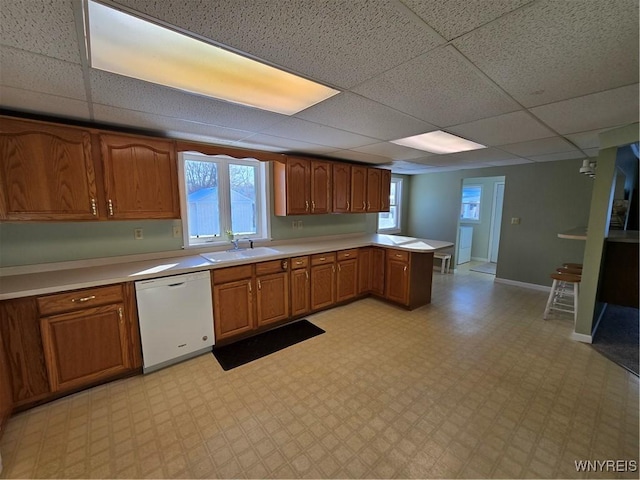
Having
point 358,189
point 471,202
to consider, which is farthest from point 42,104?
point 471,202

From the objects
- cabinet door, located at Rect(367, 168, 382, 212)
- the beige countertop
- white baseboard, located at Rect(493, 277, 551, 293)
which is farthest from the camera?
white baseboard, located at Rect(493, 277, 551, 293)

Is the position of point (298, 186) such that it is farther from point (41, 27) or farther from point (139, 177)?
point (41, 27)

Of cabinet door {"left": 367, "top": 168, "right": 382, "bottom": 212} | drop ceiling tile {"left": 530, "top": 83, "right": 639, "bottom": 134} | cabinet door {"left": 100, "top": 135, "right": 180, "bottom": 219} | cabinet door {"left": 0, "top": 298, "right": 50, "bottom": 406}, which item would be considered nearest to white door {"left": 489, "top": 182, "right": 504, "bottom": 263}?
cabinet door {"left": 367, "top": 168, "right": 382, "bottom": 212}

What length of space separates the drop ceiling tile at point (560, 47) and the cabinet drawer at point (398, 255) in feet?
7.61

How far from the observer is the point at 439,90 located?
5.30 ft

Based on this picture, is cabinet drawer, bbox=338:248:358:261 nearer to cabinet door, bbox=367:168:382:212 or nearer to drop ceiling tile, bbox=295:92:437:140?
cabinet door, bbox=367:168:382:212

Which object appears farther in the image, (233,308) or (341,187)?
(341,187)

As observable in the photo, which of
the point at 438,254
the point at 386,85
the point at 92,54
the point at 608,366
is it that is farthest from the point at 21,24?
the point at 438,254

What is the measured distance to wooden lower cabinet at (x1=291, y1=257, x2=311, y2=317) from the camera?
128 inches

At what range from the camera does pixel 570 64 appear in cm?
131

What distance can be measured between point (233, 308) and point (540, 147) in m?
4.03

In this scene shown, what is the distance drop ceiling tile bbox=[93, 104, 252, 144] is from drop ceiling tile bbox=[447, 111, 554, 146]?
6.72 ft

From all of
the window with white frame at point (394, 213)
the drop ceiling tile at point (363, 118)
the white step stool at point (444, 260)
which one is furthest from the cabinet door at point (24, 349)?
the white step stool at point (444, 260)

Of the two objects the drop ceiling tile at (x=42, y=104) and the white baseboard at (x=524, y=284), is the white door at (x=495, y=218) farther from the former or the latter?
the drop ceiling tile at (x=42, y=104)
